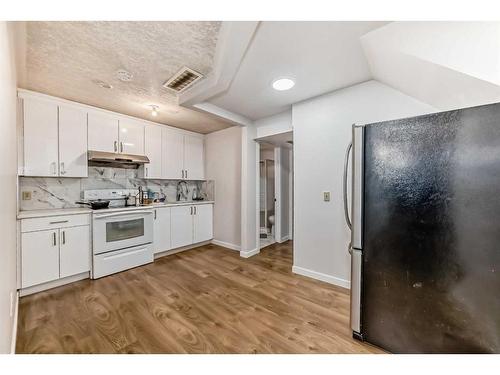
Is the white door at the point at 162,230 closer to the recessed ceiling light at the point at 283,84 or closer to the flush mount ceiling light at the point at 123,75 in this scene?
→ the flush mount ceiling light at the point at 123,75

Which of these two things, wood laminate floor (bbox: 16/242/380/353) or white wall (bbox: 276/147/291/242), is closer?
wood laminate floor (bbox: 16/242/380/353)

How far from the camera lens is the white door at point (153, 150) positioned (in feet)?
11.0

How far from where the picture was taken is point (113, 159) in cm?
283

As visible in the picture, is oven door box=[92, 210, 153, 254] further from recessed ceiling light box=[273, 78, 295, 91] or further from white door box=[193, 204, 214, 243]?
recessed ceiling light box=[273, 78, 295, 91]

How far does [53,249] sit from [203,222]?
2103 millimetres

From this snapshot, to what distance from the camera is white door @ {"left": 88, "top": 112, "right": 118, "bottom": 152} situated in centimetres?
278

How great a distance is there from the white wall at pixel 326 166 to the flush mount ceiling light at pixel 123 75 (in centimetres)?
190

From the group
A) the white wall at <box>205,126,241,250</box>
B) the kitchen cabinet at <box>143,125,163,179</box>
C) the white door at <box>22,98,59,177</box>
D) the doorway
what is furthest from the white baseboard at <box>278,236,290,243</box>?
the white door at <box>22,98,59,177</box>

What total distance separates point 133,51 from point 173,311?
90.6 inches

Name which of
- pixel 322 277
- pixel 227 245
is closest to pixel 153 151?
pixel 227 245

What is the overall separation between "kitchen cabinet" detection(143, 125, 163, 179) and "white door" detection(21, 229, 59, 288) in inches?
57.0

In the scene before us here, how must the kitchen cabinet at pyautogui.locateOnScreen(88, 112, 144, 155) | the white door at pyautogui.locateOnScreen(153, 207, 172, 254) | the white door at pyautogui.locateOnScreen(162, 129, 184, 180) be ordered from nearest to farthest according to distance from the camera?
the kitchen cabinet at pyautogui.locateOnScreen(88, 112, 144, 155) → the white door at pyautogui.locateOnScreen(153, 207, 172, 254) → the white door at pyautogui.locateOnScreen(162, 129, 184, 180)

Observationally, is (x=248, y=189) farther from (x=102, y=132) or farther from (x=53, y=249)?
(x=53, y=249)
